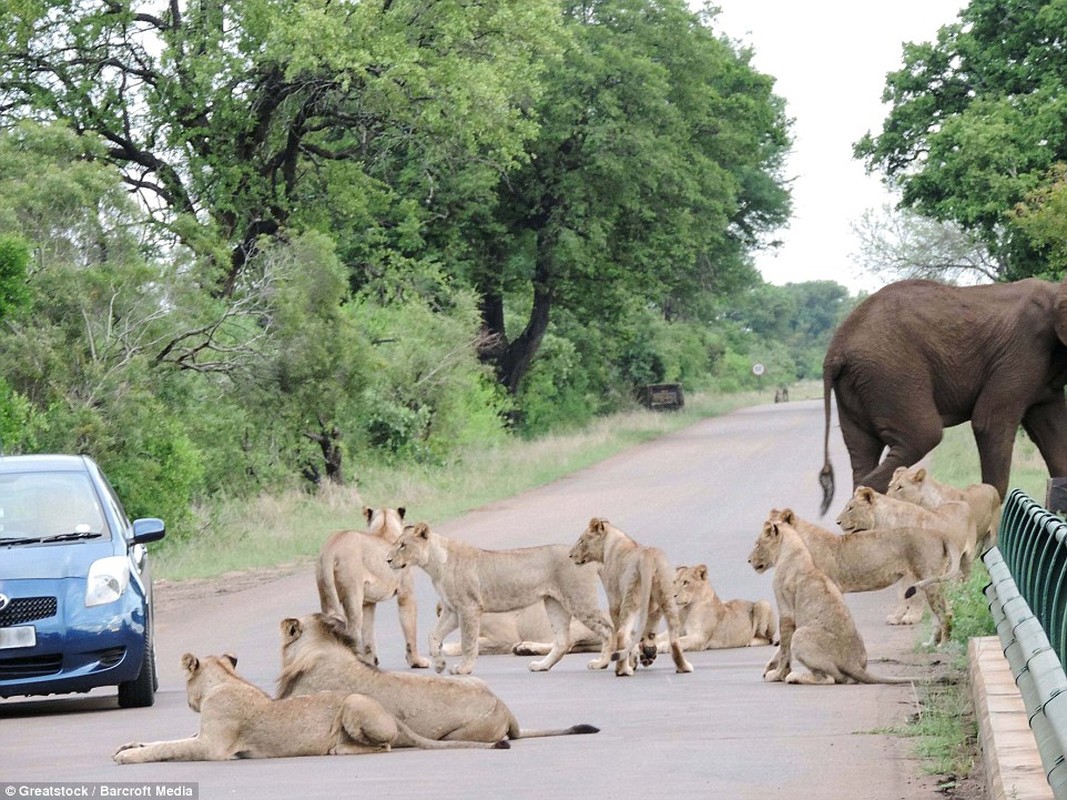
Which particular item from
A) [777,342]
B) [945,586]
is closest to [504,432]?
[945,586]

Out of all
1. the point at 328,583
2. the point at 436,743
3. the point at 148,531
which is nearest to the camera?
the point at 436,743

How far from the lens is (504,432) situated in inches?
1870

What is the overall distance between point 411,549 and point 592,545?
1286 millimetres

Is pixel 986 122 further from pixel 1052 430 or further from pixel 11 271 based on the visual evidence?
pixel 11 271

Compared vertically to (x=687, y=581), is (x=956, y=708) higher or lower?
lower

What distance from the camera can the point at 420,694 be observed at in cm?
959

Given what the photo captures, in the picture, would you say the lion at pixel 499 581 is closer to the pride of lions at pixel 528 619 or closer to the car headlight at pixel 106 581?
the pride of lions at pixel 528 619

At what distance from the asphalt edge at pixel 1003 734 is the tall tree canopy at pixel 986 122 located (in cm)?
2988

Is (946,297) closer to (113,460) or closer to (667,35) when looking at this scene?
(113,460)

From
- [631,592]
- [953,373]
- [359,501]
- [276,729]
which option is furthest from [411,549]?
[359,501]

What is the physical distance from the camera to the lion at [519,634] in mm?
14812

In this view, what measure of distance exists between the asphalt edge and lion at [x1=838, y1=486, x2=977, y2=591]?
4.50 m

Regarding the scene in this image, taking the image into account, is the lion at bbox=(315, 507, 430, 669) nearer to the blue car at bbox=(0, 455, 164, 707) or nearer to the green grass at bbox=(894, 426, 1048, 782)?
the blue car at bbox=(0, 455, 164, 707)

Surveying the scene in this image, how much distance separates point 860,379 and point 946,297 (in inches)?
54.4
